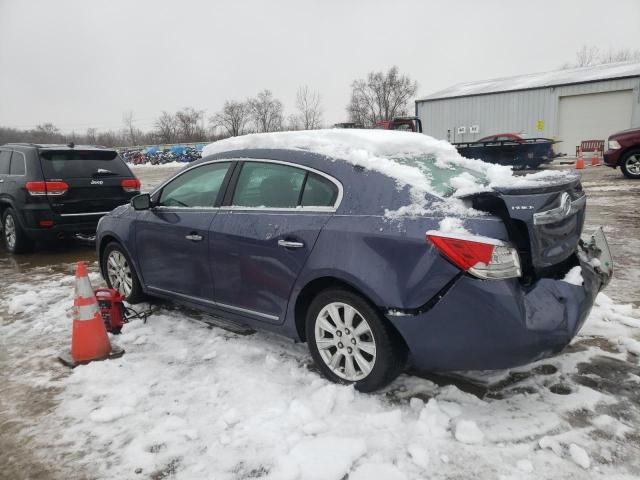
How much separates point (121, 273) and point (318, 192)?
274 cm

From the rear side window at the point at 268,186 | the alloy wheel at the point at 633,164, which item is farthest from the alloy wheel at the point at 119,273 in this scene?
the alloy wheel at the point at 633,164

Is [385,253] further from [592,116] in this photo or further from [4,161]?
[592,116]

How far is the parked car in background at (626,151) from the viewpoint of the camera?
12.8 m

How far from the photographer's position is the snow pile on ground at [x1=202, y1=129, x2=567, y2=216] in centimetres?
288

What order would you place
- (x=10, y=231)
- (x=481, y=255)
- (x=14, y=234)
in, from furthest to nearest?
(x=10, y=231)
(x=14, y=234)
(x=481, y=255)

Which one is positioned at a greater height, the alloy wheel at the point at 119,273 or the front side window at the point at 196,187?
the front side window at the point at 196,187

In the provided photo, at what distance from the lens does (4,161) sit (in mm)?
8047

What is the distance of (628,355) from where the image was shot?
3453mm

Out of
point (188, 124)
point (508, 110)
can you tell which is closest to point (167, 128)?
point (188, 124)

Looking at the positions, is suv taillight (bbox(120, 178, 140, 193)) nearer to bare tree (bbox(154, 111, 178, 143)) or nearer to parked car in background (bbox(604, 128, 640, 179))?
parked car in background (bbox(604, 128, 640, 179))

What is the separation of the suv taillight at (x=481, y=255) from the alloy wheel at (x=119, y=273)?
3.41 meters

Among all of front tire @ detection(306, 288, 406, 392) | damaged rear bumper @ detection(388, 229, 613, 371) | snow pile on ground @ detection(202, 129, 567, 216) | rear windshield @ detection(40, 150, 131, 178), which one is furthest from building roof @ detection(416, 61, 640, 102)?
front tire @ detection(306, 288, 406, 392)

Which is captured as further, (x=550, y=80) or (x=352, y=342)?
(x=550, y=80)

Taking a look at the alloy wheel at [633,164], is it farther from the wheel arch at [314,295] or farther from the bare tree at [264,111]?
the bare tree at [264,111]
